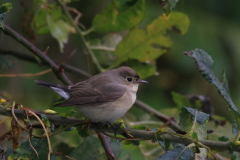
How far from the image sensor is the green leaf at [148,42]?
3.57 meters

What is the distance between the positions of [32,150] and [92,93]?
98cm

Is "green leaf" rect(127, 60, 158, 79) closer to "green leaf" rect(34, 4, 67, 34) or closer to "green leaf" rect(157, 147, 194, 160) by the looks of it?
"green leaf" rect(34, 4, 67, 34)

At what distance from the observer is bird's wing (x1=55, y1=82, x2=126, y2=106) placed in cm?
293

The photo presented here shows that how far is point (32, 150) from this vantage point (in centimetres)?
237

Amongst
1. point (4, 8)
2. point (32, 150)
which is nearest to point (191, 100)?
point (32, 150)

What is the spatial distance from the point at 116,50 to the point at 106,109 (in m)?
1.15

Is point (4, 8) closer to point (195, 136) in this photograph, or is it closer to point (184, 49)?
point (195, 136)

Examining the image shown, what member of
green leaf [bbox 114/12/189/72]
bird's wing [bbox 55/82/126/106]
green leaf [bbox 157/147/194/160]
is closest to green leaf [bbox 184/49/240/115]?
green leaf [bbox 157/147/194/160]

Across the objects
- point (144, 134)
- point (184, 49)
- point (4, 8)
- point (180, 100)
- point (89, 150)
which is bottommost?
point (89, 150)

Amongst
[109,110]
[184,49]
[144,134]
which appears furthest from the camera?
[184,49]

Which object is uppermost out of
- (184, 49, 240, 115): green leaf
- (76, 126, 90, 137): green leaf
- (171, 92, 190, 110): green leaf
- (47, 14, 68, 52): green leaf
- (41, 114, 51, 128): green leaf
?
(184, 49, 240, 115): green leaf

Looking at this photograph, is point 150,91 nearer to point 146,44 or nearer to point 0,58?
point 146,44

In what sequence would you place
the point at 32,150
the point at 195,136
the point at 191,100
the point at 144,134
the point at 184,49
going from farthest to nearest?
the point at 184,49
the point at 191,100
the point at 32,150
the point at 144,134
the point at 195,136

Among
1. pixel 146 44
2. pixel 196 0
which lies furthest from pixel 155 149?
pixel 196 0
